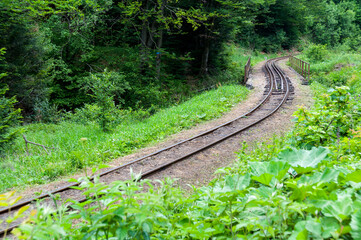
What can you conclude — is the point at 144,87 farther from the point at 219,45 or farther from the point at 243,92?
the point at 219,45

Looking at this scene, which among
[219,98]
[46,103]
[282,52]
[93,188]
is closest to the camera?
[93,188]

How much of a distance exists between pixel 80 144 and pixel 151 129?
2.84 m

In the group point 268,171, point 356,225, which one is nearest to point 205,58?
point 268,171

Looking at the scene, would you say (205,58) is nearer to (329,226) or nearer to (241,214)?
(241,214)

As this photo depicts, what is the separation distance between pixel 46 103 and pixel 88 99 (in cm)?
315

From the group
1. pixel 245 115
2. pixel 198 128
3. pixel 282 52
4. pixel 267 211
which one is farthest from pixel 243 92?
pixel 282 52

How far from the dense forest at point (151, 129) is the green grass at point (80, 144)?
0.16 ft

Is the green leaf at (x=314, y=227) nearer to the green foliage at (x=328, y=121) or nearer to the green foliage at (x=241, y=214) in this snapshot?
the green foliage at (x=241, y=214)

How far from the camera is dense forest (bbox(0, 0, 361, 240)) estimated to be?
203cm

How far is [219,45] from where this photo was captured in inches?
1008

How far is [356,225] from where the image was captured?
1.72 m

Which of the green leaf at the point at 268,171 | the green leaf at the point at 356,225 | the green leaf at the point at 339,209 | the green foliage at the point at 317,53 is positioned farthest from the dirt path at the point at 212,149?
the green foliage at the point at 317,53

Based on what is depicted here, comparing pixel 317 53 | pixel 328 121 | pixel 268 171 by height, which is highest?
pixel 317 53

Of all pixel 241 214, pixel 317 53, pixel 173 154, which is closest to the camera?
pixel 241 214
